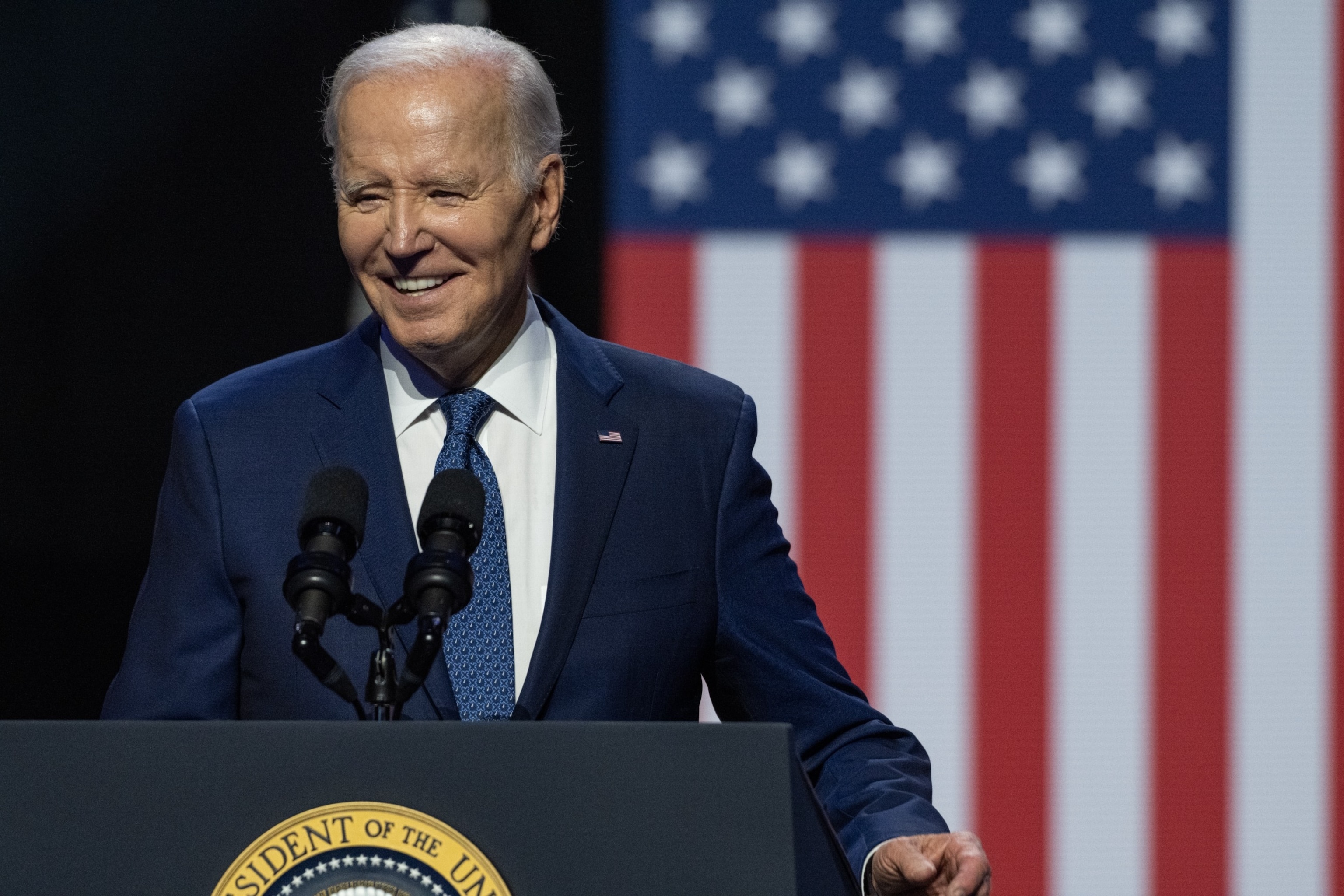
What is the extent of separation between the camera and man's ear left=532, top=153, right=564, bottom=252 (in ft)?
4.84

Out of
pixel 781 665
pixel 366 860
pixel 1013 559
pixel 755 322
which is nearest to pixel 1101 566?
pixel 1013 559

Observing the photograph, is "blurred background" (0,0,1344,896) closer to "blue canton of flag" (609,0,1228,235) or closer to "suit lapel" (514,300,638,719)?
"blue canton of flag" (609,0,1228,235)

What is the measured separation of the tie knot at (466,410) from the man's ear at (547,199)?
0.15 meters

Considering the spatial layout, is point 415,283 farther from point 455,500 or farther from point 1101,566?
point 1101,566

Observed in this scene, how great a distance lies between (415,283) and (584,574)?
11.9 inches

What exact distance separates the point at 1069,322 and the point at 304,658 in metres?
2.27

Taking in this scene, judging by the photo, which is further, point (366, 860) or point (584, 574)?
point (584, 574)

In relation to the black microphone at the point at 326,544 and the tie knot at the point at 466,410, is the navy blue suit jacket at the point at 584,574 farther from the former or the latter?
the black microphone at the point at 326,544

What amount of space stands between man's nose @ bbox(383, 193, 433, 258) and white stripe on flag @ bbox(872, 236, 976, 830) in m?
1.68

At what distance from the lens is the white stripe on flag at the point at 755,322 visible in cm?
289

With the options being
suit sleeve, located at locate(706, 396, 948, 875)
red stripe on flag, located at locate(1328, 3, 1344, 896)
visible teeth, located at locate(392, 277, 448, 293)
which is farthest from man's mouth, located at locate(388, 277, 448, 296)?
red stripe on flag, located at locate(1328, 3, 1344, 896)

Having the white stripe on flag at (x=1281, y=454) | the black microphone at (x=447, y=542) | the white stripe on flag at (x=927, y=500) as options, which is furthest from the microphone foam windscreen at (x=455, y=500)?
the white stripe on flag at (x=1281, y=454)

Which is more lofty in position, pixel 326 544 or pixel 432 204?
pixel 432 204

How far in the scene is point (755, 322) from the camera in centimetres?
292
